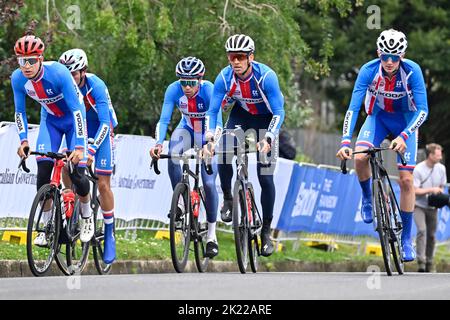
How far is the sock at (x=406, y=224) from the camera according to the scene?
13.7 metres

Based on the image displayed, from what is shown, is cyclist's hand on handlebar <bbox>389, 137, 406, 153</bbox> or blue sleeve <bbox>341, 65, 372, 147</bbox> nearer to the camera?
cyclist's hand on handlebar <bbox>389, 137, 406, 153</bbox>

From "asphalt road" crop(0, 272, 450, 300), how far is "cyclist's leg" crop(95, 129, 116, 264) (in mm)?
1891

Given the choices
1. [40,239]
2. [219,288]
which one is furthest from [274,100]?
[219,288]

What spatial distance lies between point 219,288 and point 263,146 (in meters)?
2.94

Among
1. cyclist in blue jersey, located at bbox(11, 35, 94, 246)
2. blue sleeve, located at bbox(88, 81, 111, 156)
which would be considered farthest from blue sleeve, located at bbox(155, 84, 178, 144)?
cyclist in blue jersey, located at bbox(11, 35, 94, 246)

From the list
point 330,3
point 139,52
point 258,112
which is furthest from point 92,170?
point 330,3

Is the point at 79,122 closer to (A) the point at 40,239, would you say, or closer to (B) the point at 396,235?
(A) the point at 40,239

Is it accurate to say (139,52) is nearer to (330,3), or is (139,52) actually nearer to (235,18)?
(235,18)

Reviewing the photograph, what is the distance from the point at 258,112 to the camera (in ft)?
46.1

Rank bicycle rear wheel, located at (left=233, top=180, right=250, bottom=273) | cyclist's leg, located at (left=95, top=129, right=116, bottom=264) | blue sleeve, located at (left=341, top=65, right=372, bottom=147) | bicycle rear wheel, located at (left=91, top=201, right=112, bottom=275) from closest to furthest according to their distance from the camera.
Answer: bicycle rear wheel, located at (left=233, top=180, right=250, bottom=273), blue sleeve, located at (left=341, top=65, right=372, bottom=147), cyclist's leg, located at (left=95, top=129, right=116, bottom=264), bicycle rear wheel, located at (left=91, top=201, right=112, bottom=275)

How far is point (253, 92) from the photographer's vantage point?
13.7 metres

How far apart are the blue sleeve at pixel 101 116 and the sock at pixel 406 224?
3.19 m

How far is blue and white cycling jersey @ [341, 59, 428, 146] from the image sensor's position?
13.3 metres

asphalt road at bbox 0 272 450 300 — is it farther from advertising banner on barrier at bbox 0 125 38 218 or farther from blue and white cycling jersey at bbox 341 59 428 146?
advertising banner on barrier at bbox 0 125 38 218
